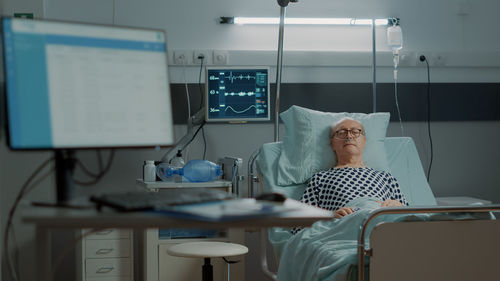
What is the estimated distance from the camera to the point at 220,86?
3.12 meters

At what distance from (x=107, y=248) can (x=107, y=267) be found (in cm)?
9

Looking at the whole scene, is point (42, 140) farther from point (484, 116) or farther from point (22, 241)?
point (484, 116)

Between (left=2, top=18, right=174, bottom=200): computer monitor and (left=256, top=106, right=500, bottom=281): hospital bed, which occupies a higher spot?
(left=2, top=18, right=174, bottom=200): computer monitor

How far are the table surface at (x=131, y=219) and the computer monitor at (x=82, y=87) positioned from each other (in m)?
0.19

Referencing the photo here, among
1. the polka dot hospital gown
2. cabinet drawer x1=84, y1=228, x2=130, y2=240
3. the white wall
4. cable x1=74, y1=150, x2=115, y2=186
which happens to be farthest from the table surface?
the white wall

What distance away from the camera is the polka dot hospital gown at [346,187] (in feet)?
8.96

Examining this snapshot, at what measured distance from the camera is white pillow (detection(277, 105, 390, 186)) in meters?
2.96

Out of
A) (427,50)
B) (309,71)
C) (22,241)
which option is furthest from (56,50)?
(427,50)

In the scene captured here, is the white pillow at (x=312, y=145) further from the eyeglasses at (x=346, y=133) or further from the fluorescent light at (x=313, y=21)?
the fluorescent light at (x=313, y=21)

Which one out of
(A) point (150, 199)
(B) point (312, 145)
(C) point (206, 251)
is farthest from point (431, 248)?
(A) point (150, 199)

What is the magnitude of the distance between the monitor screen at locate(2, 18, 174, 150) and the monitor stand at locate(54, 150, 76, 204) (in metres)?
0.05

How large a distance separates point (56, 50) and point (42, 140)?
0.20m

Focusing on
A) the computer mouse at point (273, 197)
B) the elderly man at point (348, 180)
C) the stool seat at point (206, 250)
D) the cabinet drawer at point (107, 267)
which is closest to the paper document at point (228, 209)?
the computer mouse at point (273, 197)

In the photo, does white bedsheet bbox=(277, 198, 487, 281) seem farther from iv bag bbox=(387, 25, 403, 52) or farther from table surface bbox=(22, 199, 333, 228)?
iv bag bbox=(387, 25, 403, 52)
